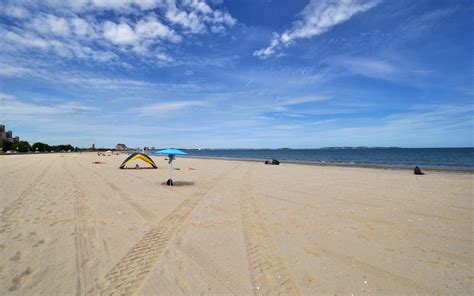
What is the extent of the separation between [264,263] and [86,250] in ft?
13.0

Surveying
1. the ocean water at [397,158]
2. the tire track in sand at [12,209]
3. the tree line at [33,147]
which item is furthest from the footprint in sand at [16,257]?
the tree line at [33,147]

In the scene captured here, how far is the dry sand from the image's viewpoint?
4.09 metres

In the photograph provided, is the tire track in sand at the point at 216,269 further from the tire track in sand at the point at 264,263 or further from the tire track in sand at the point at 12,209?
the tire track in sand at the point at 12,209

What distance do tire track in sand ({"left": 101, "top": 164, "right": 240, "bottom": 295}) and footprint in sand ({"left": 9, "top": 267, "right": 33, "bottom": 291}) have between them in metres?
1.36

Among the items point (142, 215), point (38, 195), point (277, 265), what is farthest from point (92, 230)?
point (38, 195)

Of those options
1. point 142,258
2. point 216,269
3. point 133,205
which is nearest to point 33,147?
point 133,205

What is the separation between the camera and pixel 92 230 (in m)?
6.50

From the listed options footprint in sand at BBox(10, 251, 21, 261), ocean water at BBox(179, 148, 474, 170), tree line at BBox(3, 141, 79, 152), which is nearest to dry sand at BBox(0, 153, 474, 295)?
footprint in sand at BBox(10, 251, 21, 261)

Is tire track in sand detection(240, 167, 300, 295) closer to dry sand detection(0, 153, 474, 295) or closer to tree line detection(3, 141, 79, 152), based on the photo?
dry sand detection(0, 153, 474, 295)

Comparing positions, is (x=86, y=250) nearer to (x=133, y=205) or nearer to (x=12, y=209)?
(x=133, y=205)

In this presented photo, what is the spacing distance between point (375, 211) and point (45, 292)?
936 cm

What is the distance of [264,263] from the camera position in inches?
189

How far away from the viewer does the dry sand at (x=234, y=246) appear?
4.09 metres

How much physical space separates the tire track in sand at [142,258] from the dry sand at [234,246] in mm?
22
